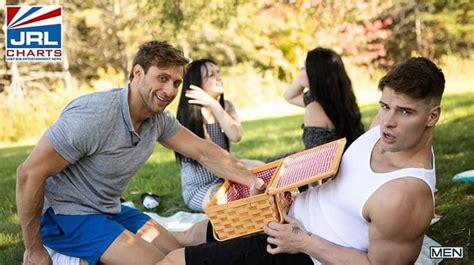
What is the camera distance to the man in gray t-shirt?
2582 mm

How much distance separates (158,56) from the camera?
9.16 ft

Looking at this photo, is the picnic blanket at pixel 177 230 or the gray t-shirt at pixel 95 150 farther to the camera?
the picnic blanket at pixel 177 230

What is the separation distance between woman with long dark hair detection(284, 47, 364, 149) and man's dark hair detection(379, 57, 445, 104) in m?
2.06

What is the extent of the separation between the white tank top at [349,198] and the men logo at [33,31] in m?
4.15

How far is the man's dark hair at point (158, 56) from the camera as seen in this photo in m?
2.80

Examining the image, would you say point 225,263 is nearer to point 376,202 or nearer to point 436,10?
point 376,202

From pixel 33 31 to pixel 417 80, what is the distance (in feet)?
16.5

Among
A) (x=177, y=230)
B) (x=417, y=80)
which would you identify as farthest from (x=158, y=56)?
(x=177, y=230)

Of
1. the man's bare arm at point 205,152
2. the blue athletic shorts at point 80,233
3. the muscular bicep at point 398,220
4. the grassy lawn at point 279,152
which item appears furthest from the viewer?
the grassy lawn at point 279,152

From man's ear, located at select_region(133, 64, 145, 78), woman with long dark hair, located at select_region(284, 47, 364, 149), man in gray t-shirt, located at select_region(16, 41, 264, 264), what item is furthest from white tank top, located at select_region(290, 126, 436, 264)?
woman with long dark hair, located at select_region(284, 47, 364, 149)

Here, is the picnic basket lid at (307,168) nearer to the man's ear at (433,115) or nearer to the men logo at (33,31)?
the man's ear at (433,115)

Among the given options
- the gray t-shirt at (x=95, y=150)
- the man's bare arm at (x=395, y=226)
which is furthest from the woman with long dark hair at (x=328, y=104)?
the man's bare arm at (x=395, y=226)

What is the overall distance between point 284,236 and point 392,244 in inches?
16.1

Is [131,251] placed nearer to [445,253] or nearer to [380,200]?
[380,200]
